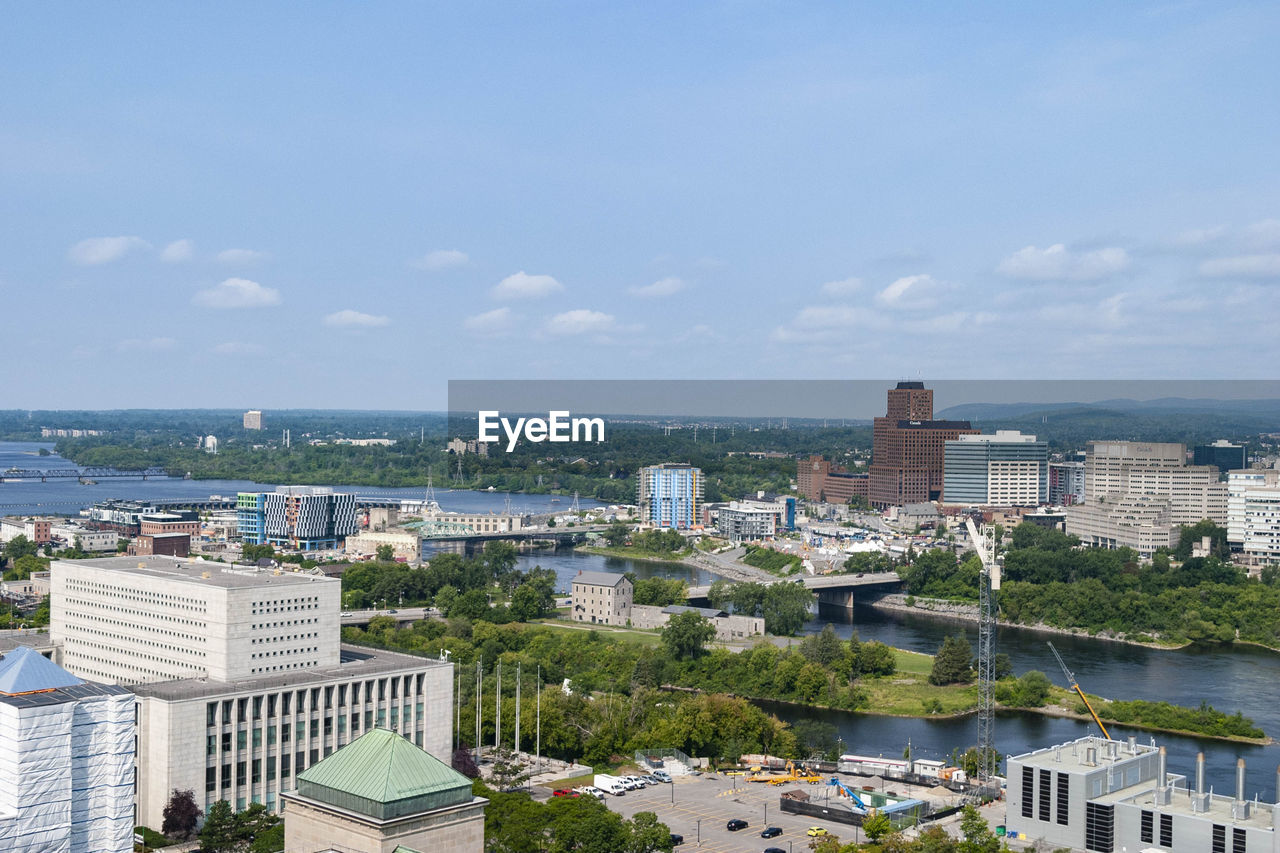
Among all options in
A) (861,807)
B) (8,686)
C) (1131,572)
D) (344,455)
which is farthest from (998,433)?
(8,686)

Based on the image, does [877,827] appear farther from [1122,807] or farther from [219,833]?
[219,833]

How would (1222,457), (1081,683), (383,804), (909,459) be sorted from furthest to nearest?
1. (909,459)
2. (1222,457)
3. (1081,683)
4. (383,804)

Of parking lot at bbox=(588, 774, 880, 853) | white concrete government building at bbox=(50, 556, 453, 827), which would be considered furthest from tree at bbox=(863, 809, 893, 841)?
white concrete government building at bbox=(50, 556, 453, 827)

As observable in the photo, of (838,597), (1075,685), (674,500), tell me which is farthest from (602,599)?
(674,500)

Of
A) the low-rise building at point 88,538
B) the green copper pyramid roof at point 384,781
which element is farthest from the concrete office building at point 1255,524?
the green copper pyramid roof at point 384,781

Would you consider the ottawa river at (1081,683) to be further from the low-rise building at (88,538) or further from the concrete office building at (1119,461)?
the concrete office building at (1119,461)

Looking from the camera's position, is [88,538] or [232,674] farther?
[88,538]

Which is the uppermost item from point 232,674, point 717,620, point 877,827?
point 232,674
